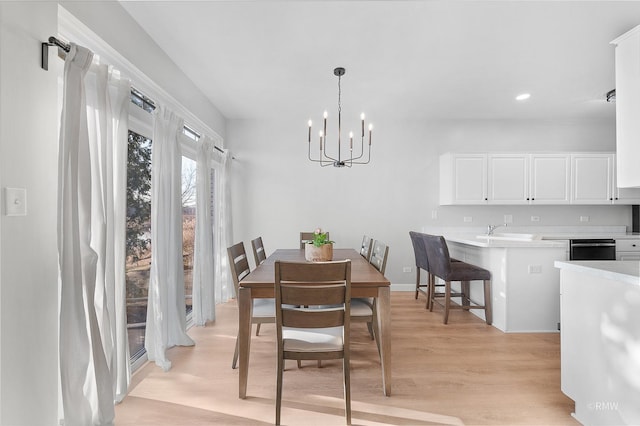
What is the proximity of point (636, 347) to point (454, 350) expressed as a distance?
1.44 meters

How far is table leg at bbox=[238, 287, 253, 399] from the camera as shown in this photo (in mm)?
1977

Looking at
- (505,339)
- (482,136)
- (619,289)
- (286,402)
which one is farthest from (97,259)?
(482,136)

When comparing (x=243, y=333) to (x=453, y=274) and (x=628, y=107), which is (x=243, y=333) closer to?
(x=453, y=274)

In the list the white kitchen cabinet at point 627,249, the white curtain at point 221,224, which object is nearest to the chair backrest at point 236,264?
the white curtain at point 221,224

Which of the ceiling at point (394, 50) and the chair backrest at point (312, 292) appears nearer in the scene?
the chair backrest at point (312, 292)

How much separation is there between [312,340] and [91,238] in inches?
52.9

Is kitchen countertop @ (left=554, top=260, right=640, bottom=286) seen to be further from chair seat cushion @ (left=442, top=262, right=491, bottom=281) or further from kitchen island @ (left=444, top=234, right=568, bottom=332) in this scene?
chair seat cushion @ (left=442, top=262, right=491, bottom=281)

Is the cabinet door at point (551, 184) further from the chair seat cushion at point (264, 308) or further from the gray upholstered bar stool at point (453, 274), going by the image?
the chair seat cushion at point (264, 308)

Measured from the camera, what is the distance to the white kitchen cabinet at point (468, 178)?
14.5 ft

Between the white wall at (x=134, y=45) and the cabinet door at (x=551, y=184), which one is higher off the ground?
the white wall at (x=134, y=45)

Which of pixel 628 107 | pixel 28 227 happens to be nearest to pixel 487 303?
pixel 628 107

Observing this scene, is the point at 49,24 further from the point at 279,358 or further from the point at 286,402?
the point at 286,402

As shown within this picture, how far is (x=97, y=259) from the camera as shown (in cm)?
163

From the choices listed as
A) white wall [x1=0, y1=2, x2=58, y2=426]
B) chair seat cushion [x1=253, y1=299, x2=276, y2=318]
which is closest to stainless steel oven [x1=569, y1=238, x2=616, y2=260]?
chair seat cushion [x1=253, y1=299, x2=276, y2=318]
